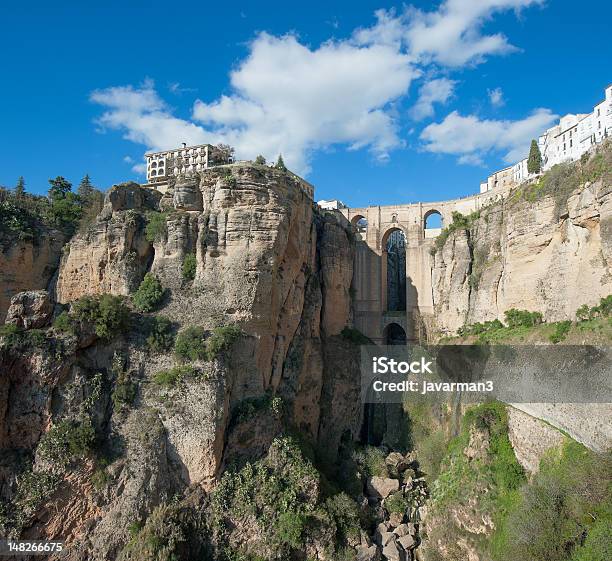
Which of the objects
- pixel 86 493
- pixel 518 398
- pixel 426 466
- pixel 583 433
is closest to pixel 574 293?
pixel 518 398

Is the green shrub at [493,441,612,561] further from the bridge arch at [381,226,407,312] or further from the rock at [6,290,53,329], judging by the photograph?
the bridge arch at [381,226,407,312]

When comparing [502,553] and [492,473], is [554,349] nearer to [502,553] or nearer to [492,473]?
[492,473]

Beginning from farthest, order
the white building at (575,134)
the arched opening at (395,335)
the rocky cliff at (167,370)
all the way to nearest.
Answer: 1. the arched opening at (395,335)
2. the white building at (575,134)
3. the rocky cliff at (167,370)

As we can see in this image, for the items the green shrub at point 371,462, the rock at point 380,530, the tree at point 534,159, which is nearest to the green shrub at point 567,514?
the rock at point 380,530

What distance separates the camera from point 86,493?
17734 mm

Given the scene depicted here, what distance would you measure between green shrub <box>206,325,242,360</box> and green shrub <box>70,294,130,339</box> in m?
3.48

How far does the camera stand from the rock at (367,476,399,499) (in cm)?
2383

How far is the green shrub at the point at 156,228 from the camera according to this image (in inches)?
958

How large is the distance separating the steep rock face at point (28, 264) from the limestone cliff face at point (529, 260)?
2220 centimetres

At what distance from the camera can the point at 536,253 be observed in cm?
2652

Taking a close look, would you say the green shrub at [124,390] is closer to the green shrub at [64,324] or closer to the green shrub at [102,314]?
the green shrub at [102,314]

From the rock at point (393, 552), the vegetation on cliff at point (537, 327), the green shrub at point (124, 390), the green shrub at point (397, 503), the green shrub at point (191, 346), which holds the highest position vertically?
the vegetation on cliff at point (537, 327)

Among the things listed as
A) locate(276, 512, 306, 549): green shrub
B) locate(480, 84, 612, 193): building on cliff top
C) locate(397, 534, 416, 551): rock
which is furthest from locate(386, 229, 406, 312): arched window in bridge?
locate(276, 512, 306, 549): green shrub

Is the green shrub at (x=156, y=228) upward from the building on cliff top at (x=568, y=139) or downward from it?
downward
